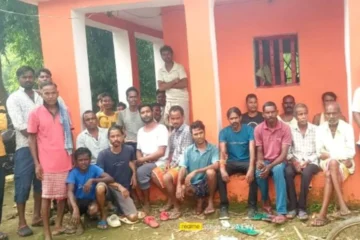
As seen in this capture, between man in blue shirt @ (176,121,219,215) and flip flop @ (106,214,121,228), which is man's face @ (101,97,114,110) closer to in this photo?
man in blue shirt @ (176,121,219,215)

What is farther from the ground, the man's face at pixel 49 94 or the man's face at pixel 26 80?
the man's face at pixel 26 80

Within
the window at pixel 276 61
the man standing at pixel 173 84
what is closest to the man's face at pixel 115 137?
the man standing at pixel 173 84

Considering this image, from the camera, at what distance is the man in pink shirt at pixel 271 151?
15.8ft

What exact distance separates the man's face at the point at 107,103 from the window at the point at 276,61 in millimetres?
2661

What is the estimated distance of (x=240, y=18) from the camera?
7.31 metres

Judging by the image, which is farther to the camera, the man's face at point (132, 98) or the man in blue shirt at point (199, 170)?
the man's face at point (132, 98)

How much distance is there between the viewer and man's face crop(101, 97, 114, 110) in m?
6.13

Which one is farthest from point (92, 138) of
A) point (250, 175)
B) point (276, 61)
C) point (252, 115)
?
point (276, 61)

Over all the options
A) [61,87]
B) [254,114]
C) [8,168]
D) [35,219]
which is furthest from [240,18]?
[8,168]

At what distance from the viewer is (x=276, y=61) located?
288 inches

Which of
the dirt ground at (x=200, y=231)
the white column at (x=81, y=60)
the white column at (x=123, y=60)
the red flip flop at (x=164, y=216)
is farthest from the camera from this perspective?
the white column at (x=123, y=60)

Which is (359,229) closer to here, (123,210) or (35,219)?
(123,210)

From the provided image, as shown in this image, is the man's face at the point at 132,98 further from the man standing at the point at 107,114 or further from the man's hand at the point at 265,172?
the man's hand at the point at 265,172

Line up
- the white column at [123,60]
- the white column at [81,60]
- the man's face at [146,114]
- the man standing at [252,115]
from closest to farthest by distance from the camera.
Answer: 1. the man's face at [146,114]
2. the white column at [81,60]
3. the man standing at [252,115]
4. the white column at [123,60]
